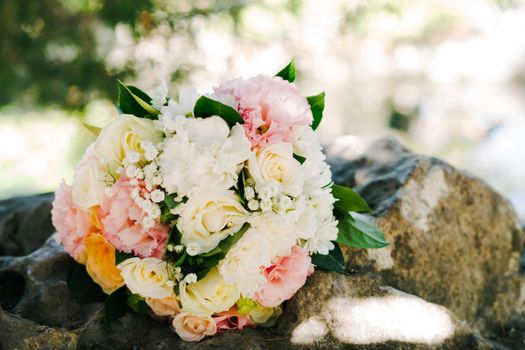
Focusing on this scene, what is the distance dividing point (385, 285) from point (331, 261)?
20 centimetres

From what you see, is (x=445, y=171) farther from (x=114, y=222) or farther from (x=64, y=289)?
(x=64, y=289)

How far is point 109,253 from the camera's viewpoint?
Result: 5.64 feet

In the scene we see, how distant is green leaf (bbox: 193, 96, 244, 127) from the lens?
1545mm

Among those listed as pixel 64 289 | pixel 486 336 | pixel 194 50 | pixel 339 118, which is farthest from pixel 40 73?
pixel 339 118

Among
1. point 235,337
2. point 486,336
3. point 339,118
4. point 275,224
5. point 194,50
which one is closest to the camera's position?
point 275,224

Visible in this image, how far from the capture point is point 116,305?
173 cm

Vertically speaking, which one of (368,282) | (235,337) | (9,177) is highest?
Answer: (368,282)

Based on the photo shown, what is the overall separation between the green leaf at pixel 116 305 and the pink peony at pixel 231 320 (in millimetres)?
297

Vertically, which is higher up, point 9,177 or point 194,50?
point 194,50

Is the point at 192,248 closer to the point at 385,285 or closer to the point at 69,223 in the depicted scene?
the point at 69,223

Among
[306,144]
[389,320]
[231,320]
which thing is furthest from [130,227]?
[389,320]

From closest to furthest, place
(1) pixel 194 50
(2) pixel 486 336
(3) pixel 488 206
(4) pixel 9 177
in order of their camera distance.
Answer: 1. (2) pixel 486 336
2. (3) pixel 488 206
3. (1) pixel 194 50
4. (4) pixel 9 177

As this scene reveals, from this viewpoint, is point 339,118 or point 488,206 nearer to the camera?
point 488,206

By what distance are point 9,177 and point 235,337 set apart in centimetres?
681
